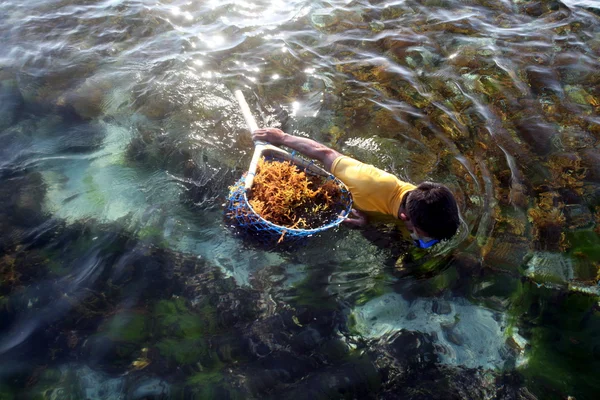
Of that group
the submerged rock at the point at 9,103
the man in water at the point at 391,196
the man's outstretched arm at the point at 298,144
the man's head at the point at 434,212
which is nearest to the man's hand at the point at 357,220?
the man in water at the point at 391,196

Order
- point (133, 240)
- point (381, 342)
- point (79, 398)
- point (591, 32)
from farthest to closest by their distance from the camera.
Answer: point (591, 32)
point (133, 240)
point (381, 342)
point (79, 398)

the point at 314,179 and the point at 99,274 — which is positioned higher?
the point at 314,179

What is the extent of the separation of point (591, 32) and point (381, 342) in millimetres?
7810

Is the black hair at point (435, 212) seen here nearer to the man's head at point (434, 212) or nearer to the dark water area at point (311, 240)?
the man's head at point (434, 212)

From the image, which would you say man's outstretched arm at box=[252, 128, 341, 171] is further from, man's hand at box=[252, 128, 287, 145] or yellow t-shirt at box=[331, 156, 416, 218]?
yellow t-shirt at box=[331, 156, 416, 218]

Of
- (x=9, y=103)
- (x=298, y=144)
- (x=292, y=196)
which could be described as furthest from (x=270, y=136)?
(x=9, y=103)

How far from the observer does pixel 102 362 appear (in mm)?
3670

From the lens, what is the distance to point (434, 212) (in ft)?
11.9

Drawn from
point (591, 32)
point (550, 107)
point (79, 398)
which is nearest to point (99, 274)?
point (79, 398)

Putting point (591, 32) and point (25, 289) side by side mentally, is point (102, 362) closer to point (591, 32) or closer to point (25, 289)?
point (25, 289)

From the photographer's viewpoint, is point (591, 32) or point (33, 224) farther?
point (591, 32)

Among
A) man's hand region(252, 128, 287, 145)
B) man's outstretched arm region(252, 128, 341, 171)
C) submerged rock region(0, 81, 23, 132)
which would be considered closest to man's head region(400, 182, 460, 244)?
man's outstretched arm region(252, 128, 341, 171)

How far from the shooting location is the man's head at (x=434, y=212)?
11.9 feet

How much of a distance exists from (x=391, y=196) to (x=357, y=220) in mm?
505
